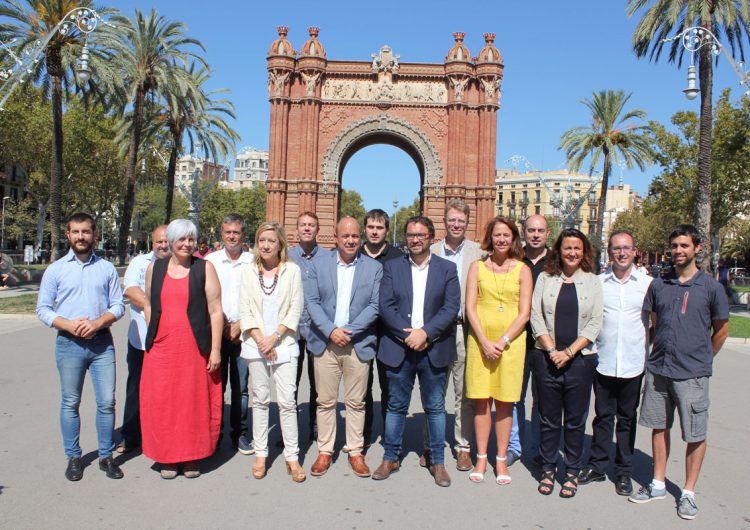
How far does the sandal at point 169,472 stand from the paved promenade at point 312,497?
0.05 metres

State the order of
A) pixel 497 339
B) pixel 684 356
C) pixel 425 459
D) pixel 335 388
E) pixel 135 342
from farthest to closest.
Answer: pixel 135 342, pixel 425 459, pixel 335 388, pixel 497 339, pixel 684 356

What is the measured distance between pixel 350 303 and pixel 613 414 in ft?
7.97

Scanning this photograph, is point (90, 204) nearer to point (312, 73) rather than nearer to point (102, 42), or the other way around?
point (312, 73)

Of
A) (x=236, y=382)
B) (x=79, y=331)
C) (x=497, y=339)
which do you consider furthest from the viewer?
(x=236, y=382)

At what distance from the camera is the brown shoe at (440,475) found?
4910 millimetres

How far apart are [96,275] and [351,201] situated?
9907 centimetres

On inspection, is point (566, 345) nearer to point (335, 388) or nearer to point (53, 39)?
point (335, 388)

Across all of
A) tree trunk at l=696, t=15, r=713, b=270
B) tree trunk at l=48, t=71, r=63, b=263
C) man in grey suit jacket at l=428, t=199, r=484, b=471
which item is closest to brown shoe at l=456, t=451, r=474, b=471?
man in grey suit jacket at l=428, t=199, r=484, b=471

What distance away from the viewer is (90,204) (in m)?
49.0

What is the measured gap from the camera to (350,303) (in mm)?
5211

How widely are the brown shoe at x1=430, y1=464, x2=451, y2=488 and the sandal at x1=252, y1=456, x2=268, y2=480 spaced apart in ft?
4.67

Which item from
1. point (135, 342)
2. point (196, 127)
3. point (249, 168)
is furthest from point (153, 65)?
point (249, 168)

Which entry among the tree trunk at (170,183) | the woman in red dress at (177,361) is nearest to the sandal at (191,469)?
the woman in red dress at (177,361)

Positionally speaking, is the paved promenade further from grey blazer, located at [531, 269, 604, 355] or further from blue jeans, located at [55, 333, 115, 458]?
grey blazer, located at [531, 269, 604, 355]
